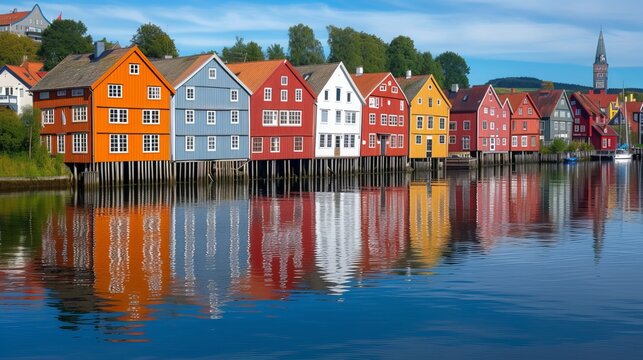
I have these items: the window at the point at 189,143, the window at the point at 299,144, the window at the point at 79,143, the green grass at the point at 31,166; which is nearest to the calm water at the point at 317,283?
the green grass at the point at 31,166

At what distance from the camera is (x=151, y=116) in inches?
2256

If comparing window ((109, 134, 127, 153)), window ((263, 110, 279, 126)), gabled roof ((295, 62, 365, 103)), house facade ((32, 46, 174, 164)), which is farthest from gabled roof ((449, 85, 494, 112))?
window ((109, 134, 127, 153))

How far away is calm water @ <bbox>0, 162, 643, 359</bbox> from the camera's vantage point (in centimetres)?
1576

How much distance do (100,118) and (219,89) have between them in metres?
10.9

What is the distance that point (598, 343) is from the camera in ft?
51.9

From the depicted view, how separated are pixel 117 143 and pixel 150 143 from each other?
2.79 meters

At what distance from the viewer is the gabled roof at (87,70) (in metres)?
54.6

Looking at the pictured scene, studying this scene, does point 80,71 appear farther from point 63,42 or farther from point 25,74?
point 63,42

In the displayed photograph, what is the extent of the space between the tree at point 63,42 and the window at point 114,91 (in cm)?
5830

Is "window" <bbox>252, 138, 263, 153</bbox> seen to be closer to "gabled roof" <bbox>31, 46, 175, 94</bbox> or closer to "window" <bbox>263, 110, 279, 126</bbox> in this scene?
"window" <bbox>263, 110, 279, 126</bbox>

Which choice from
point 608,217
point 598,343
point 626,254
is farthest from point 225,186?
point 598,343

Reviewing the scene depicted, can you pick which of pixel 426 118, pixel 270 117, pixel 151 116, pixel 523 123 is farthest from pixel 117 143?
pixel 523 123

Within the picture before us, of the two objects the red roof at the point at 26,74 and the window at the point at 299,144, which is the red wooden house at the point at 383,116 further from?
the red roof at the point at 26,74

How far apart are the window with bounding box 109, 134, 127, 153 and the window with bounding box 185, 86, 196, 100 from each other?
6452 mm
